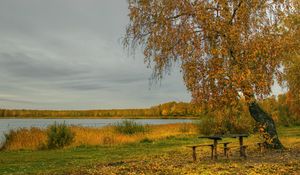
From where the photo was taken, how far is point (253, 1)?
16.1 metres

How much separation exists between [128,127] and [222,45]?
17986 mm

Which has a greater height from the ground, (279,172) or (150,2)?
(150,2)

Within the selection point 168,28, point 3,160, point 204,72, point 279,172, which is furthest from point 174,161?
point 3,160

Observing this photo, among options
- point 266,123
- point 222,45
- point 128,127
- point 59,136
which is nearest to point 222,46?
point 222,45

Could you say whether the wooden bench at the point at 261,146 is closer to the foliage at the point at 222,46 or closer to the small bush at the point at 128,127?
the foliage at the point at 222,46

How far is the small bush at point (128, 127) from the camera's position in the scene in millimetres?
31956

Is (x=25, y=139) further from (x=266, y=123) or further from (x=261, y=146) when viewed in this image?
(x=266, y=123)

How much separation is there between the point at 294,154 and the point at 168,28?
750 centimetres

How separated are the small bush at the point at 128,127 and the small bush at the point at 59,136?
24.2 feet

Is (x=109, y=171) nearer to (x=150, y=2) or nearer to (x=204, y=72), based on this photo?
(x=204, y=72)

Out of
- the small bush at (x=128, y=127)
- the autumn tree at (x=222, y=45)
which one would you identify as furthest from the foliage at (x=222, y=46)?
the small bush at (x=128, y=127)

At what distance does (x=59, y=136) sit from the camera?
24.3 m

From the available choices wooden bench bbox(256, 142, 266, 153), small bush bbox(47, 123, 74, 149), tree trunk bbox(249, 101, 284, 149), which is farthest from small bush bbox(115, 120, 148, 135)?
tree trunk bbox(249, 101, 284, 149)

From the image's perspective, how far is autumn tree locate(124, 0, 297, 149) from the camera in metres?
15.0
